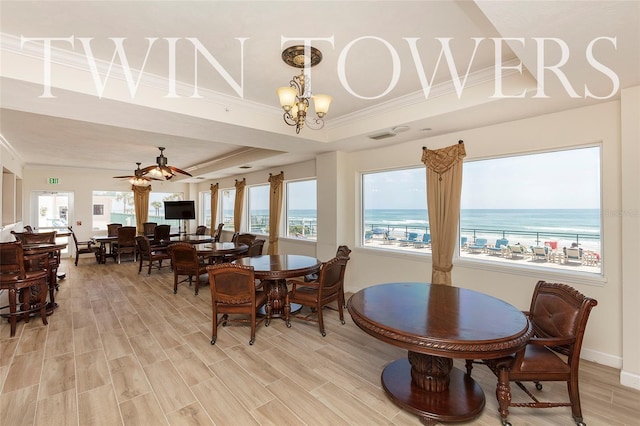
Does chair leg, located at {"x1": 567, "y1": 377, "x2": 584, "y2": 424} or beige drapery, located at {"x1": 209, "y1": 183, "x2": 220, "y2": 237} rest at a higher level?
beige drapery, located at {"x1": 209, "y1": 183, "x2": 220, "y2": 237}

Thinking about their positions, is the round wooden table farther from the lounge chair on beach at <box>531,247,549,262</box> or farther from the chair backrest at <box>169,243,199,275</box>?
the chair backrest at <box>169,243,199,275</box>

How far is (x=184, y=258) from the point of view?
4926 millimetres

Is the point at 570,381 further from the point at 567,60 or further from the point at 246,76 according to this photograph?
the point at 246,76

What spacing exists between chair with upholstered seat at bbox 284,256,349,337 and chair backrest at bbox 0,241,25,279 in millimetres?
3224

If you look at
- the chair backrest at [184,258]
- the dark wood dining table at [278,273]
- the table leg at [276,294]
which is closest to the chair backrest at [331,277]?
the dark wood dining table at [278,273]

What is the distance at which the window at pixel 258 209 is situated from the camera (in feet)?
24.8

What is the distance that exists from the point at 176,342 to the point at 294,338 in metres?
1.32

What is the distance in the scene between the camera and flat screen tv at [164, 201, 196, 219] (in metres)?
9.22

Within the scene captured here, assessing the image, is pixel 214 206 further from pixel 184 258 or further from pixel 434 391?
pixel 434 391

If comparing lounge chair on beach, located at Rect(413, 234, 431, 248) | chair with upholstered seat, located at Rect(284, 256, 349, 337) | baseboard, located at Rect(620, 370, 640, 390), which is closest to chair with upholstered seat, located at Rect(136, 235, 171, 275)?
chair with upholstered seat, located at Rect(284, 256, 349, 337)

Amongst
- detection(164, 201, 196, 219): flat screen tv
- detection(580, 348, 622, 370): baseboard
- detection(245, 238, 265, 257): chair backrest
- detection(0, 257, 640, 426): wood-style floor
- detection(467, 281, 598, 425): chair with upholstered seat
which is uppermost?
detection(164, 201, 196, 219): flat screen tv

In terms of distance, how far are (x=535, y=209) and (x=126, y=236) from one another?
8.92m

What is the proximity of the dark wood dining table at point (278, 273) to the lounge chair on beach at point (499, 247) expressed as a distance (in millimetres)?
2258

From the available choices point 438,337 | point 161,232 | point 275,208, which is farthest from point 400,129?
point 161,232
